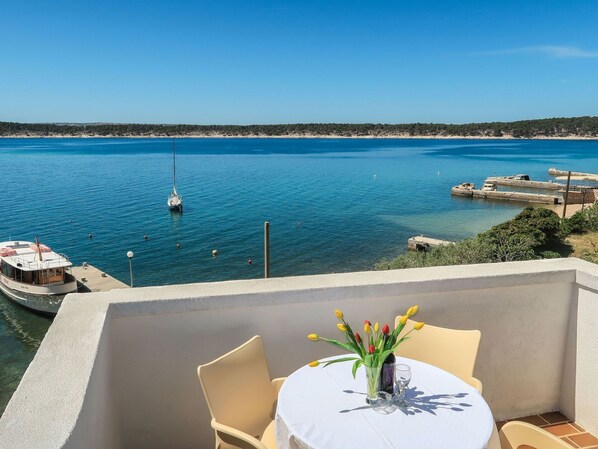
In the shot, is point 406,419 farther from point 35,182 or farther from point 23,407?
point 35,182

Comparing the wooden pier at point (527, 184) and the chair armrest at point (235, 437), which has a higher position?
the chair armrest at point (235, 437)

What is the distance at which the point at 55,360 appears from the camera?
1.79m

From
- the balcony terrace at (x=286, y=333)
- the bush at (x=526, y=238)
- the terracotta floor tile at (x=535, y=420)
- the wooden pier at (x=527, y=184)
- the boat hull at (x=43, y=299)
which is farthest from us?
the wooden pier at (x=527, y=184)

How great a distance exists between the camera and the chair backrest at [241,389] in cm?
214

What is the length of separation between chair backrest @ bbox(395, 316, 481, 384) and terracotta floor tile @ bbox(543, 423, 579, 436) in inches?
44.4

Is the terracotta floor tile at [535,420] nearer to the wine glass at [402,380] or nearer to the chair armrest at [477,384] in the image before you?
the chair armrest at [477,384]

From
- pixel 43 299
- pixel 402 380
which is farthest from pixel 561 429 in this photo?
pixel 43 299

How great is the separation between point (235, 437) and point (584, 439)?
2.45 m

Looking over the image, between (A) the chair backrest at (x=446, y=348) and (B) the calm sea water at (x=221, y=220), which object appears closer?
(A) the chair backrest at (x=446, y=348)

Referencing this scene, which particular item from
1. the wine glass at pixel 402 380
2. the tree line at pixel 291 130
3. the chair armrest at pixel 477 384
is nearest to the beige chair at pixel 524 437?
the chair armrest at pixel 477 384

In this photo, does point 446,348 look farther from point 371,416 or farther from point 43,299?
point 43,299

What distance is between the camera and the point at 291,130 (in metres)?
183

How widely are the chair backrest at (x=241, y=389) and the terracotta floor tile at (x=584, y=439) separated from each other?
6.81ft

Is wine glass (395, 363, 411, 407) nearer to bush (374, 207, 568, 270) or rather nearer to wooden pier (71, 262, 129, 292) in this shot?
bush (374, 207, 568, 270)
